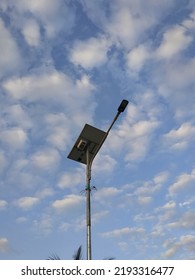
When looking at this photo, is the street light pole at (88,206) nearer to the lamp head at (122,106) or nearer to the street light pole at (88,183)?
the street light pole at (88,183)

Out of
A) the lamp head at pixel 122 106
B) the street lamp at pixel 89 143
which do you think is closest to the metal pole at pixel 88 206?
the street lamp at pixel 89 143

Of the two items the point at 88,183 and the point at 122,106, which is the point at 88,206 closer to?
the point at 88,183

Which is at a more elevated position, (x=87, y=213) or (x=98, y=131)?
(x=98, y=131)

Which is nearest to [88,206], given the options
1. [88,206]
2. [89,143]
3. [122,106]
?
[88,206]

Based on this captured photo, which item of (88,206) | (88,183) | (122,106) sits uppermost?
(122,106)

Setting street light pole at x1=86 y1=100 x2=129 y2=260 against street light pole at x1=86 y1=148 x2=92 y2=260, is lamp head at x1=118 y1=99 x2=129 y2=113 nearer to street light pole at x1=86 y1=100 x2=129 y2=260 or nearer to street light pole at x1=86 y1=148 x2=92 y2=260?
street light pole at x1=86 y1=100 x2=129 y2=260

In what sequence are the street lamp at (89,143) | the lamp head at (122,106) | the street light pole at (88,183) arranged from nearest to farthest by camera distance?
the street light pole at (88,183)
the lamp head at (122,106)
the street lamp at (89,143)

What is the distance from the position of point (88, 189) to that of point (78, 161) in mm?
1526

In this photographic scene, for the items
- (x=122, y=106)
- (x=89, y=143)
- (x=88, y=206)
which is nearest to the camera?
(x=88, y=206)

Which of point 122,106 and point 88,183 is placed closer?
point 88,183
